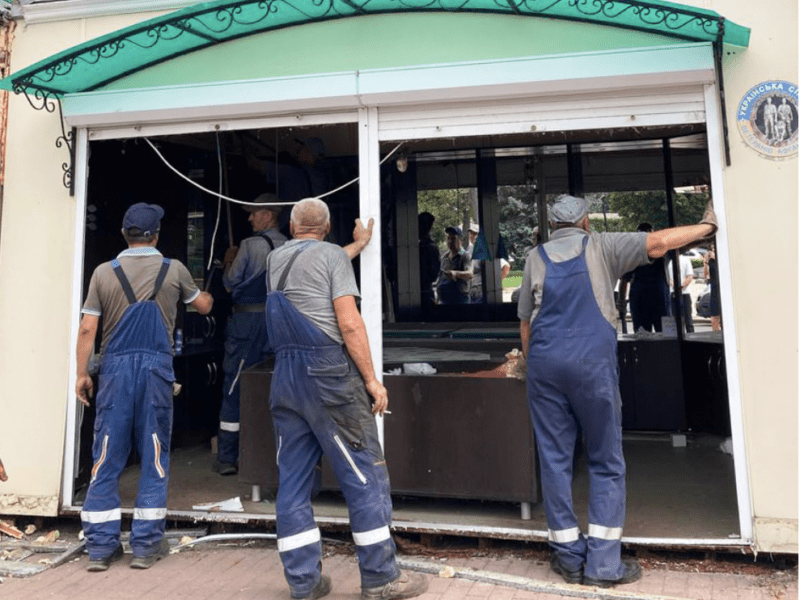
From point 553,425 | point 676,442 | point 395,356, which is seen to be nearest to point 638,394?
point 676,442

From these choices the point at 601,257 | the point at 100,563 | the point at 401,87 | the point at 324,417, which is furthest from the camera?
the point at 401,87

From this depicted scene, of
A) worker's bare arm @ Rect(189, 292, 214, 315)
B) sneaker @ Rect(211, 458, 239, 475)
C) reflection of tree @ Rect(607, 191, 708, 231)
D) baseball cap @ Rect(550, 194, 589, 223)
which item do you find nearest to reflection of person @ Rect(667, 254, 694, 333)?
reflection of tree @ Rect(607, 191, 708, 231)

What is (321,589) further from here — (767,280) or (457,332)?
(457,332)

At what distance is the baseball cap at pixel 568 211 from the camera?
3803 mm

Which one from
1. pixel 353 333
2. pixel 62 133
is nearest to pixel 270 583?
pixel 353 333

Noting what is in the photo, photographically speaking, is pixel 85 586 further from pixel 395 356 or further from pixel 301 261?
pixel 395 356

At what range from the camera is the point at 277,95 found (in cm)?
432

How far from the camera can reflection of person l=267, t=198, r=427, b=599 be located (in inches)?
136

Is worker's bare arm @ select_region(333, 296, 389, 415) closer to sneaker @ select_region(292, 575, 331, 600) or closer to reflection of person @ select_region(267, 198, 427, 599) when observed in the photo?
reflection of person @ select_region(267, 198, 427, 599)

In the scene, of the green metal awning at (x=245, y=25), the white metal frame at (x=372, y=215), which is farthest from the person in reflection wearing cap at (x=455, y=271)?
the green metal awning at (x=245, y=25)

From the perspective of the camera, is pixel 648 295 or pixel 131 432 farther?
pixel 648 295

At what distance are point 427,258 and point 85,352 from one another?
4169 millimetres

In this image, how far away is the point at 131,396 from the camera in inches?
156

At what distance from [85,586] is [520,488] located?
2514 mm
